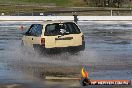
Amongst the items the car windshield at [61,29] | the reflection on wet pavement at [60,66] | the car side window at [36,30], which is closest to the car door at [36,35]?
the car side window at [36,30]

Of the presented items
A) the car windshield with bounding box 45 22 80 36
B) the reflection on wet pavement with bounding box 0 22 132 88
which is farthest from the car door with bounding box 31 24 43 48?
the reflection on wet pavement with bounding box 0 22 132 88

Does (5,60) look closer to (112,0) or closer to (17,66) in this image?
(17,66)

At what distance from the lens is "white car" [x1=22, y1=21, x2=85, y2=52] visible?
1830 centimetres

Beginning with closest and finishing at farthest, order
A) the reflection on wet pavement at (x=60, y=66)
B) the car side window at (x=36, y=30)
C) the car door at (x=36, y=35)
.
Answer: the reflection on wet pavement at (x=60, y=66), the car door at (x=36, y=35), the car side window at (x=36, y=30)

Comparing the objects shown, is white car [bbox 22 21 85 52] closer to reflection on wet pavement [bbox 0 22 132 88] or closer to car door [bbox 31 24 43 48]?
car door [bbox 31 24 43 48]

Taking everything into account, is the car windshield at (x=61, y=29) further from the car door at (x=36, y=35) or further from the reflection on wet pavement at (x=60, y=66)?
the reflection on wet pavement at (x=60, y=66)

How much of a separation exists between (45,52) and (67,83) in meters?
5.99

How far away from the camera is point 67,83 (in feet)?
41.3

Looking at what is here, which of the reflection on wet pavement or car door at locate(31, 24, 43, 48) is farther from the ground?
car door at locate(31, 24, 43, 48)

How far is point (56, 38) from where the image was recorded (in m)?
18.4

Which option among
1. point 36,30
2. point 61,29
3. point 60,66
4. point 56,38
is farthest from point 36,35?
point 60,66

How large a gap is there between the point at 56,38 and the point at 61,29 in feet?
1.79

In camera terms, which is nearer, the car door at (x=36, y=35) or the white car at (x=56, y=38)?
the white car at (x=56, y=38)

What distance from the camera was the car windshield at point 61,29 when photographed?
→ 60.7 ft
